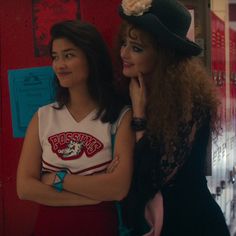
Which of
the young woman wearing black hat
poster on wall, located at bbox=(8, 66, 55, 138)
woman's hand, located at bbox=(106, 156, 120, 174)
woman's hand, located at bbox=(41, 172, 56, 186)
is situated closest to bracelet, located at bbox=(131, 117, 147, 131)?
the young woman wearing black hat

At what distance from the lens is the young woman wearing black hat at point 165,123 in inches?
68.6

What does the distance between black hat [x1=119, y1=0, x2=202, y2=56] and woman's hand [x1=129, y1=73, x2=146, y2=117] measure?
0.18 meters

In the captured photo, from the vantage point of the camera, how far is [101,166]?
1722 mm

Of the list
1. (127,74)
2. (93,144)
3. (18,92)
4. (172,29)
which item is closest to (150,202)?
(93,144)

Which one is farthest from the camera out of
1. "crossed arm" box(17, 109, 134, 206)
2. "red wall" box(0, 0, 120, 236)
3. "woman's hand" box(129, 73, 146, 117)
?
"red wall" box(0, 0, 120, 236)

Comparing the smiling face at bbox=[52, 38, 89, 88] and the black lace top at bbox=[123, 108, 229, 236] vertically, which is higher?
the smiling face at bbox=[52, 38, 89, 88]

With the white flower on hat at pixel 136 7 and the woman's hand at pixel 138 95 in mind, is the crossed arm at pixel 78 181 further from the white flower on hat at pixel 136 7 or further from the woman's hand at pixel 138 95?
the white flower on hat at pixel 136 7

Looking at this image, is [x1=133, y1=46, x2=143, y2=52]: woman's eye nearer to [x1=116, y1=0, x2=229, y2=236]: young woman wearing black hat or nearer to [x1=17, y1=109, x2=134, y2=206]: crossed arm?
[x1=116, y1=0, x2=229, y2=236]: young woman wearing black hat

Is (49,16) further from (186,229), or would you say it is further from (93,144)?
(186,229)

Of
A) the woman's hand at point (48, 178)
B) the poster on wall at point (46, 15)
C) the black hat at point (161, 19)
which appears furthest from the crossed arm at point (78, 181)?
the poster on wall at point (46, 15)

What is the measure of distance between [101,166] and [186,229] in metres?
0.44

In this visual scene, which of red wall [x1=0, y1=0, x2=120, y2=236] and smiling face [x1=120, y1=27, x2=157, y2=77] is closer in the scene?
smiling face [x1=120, y1=27, x2=157, y2=77]

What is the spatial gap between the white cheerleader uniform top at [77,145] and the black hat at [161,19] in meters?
0.34

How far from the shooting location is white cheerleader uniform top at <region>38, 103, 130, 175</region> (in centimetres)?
171
